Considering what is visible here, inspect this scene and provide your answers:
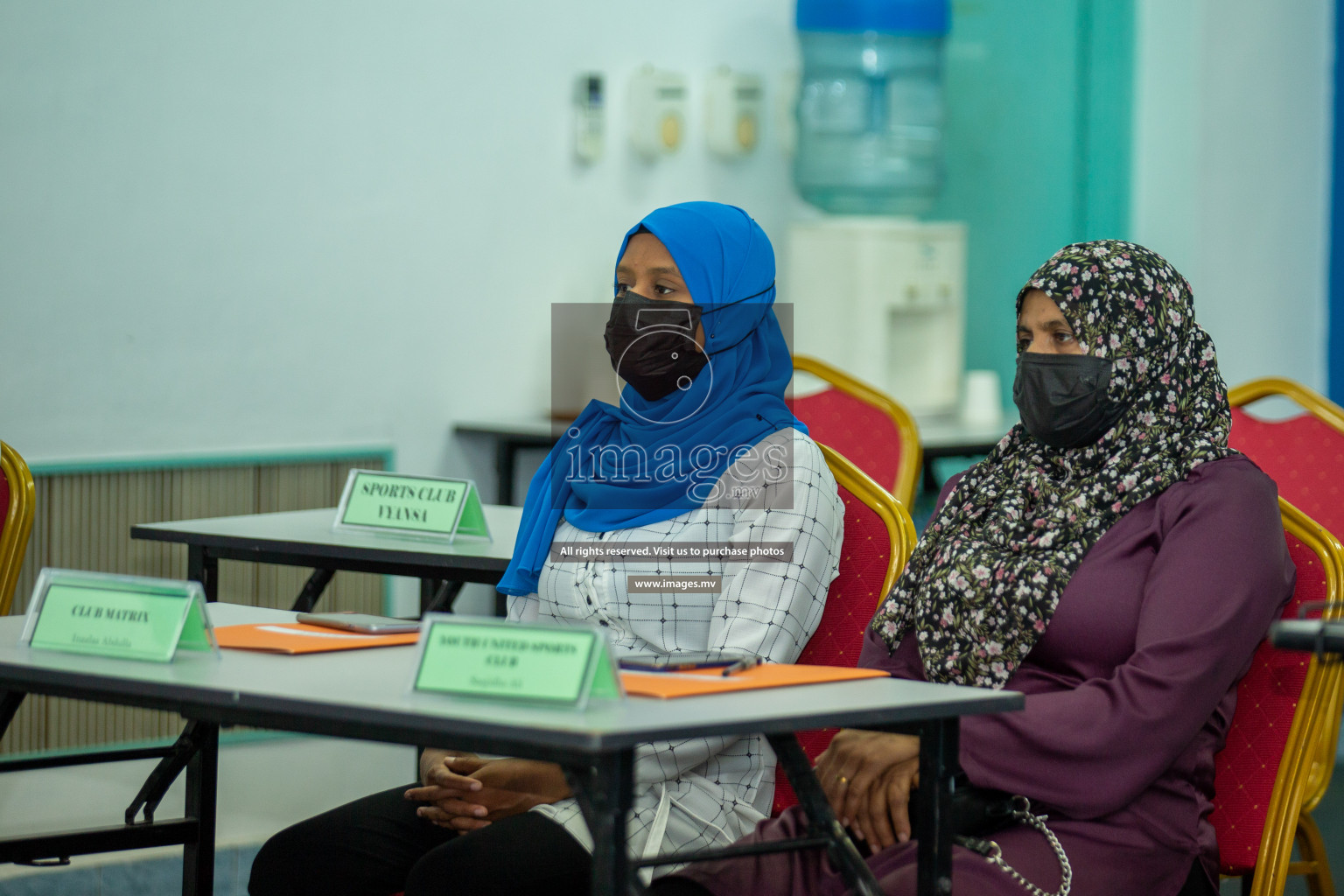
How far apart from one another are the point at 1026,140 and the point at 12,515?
3.33 meters

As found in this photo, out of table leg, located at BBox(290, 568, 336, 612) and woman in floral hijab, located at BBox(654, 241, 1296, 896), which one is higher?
woman in floral hijab, located at BBox(654, 241, 1296, 896)

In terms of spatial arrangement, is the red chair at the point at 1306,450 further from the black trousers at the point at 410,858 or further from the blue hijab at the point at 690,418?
the black trousers at the point at 410,858

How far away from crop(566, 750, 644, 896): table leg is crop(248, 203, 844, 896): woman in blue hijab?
15.3 inches

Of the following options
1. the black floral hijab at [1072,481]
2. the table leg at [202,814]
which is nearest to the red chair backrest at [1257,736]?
the black floral hijab at [1072,481]

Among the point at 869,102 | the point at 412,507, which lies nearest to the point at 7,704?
the point at 412,507

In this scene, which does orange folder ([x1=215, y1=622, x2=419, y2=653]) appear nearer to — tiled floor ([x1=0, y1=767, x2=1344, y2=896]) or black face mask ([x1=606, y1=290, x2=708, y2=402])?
black face mask ([x1=606, y1=290, x2=708, y2=402])

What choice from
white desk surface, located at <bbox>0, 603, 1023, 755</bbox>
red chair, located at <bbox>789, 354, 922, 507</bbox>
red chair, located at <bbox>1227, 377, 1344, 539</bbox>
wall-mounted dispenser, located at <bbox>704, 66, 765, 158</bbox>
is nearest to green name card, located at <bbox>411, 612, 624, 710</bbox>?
white desk surface, located at <bbox>0, 603, 1023, 755</bbox>

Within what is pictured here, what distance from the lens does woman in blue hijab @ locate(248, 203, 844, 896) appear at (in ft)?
5.78

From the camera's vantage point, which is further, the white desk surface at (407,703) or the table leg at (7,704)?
the table leg at (7,704)

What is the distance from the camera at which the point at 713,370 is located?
204cm

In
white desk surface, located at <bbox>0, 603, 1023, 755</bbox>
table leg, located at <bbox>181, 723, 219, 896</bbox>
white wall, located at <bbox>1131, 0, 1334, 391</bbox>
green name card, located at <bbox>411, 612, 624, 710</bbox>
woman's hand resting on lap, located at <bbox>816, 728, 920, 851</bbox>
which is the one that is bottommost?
table leg, located at <bbox>181, 723, 219, 896</bbox>

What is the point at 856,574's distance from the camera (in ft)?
6.66

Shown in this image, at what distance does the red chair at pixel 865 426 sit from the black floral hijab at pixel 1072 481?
4.03 feet

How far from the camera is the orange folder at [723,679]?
1.36 m
